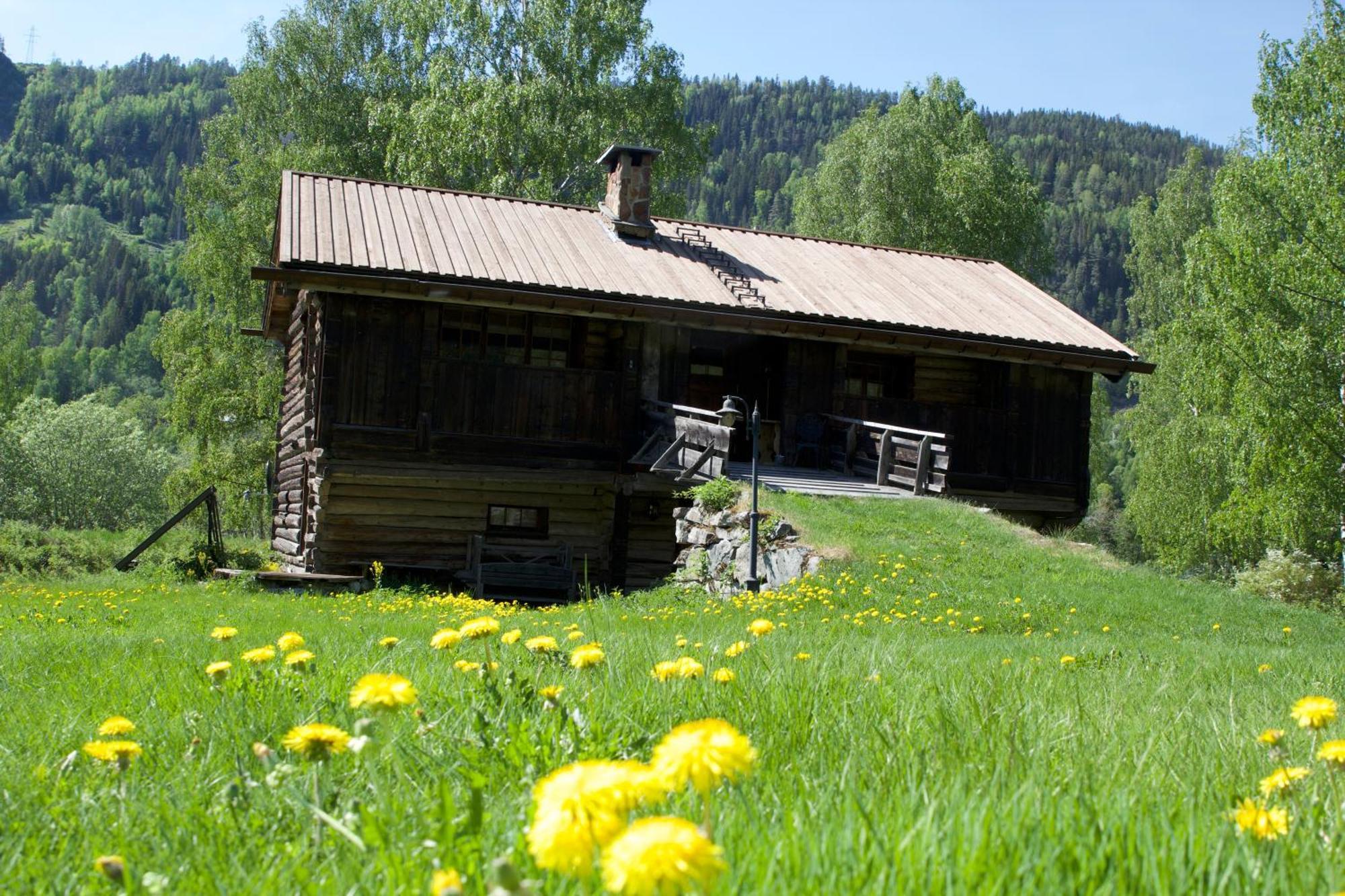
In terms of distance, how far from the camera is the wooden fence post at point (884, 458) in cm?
1723

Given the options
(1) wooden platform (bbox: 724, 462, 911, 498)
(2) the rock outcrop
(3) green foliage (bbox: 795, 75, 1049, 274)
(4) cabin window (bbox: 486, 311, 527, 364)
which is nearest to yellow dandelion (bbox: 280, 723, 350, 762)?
(2) the rock outcrop

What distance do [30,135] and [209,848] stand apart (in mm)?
217902

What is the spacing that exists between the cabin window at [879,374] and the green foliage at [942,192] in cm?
1451

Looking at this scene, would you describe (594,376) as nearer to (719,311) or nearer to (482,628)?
(719,311)

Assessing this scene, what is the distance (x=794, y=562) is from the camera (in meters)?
13.2

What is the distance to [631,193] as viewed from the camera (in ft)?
68.0

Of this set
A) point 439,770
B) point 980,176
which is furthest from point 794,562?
point 980,176

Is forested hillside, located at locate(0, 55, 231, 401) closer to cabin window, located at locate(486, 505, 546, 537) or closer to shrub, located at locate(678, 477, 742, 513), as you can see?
cabin window, located at locate(486, 505, 546, 537)

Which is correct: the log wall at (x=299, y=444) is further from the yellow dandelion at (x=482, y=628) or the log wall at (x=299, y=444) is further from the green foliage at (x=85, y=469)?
the green foliage at (x=85, y=469)

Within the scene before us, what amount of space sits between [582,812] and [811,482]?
15626mm

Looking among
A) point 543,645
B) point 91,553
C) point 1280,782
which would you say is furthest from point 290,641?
point 91,553

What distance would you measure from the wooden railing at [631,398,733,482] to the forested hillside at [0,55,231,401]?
4481 inches

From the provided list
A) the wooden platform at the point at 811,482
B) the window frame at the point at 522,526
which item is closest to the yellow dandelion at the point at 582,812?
the wooden platform at the point at 811,482

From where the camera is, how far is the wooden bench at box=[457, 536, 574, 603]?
57.2 feet
